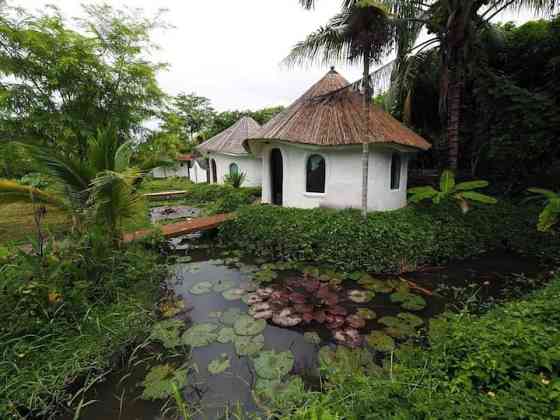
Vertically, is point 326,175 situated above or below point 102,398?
above

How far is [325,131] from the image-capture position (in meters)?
7.91

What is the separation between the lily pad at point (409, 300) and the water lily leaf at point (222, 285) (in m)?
3.47

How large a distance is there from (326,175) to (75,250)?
690cm

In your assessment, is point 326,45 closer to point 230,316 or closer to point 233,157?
point 230,316

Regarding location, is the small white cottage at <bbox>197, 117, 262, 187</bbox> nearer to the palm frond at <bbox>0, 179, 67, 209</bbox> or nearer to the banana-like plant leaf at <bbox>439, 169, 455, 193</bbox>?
the banana-like plant leaf at <bbox>439, 169, 455, 193</bbox>

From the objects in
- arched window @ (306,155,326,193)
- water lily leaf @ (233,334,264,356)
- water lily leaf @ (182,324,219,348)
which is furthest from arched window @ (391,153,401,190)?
water lily leaf @ (182,324,219,348)

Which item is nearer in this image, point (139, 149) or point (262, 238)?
point (262, 238)

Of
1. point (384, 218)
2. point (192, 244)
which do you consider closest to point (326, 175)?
point (384, 218)

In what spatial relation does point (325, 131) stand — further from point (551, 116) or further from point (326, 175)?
point (551, 116)

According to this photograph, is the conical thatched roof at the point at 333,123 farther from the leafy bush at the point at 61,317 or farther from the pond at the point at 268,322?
the leafy bush at the point at 61,317

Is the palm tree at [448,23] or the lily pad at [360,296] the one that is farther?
the palm tree at [448,23]

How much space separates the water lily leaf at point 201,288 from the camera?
513 cm

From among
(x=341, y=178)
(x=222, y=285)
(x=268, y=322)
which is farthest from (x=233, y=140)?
(x=268, y=322)

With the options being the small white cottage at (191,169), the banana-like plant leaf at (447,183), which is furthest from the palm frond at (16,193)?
the small white cottage at (191,169)
